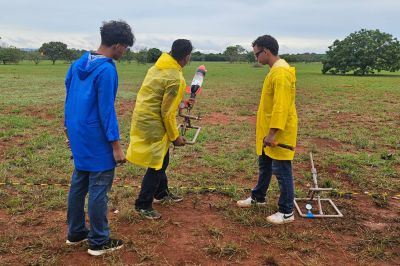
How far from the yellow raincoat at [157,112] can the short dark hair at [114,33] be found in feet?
2.84

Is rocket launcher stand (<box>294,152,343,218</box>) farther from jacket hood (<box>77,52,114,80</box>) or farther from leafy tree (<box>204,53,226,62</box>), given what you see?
leafy tree (<box>204,53,226,62</box>)

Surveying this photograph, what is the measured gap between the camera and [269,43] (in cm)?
427

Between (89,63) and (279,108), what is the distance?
2.02 metres

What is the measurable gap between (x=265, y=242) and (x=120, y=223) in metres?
1.69

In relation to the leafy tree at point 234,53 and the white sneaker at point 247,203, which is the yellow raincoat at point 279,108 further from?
the leafy tree at point 234,53

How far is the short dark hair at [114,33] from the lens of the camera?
329 centimetres

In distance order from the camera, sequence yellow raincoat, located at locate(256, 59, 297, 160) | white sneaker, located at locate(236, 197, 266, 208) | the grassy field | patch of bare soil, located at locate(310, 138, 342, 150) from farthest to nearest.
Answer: patch of bare soil, located at locate(310, 138, 342, 150), white sneaker, located at locate(236, 197, 266, 208), yellow raincoat, located at locate(256, 59, 297, 160), the grassy field

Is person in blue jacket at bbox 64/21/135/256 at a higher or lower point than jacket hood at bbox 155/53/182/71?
lower

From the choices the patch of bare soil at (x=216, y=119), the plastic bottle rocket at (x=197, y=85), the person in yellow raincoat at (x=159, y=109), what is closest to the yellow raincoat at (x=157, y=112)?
the person in yellow raincoat at (x=159, y=109)

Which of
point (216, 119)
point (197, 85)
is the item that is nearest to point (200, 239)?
point (197, 85)

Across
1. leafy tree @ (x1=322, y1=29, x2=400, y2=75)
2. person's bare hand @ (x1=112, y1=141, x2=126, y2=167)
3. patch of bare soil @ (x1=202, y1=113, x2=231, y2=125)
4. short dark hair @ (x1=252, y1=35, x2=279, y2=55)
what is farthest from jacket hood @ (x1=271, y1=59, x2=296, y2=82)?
leafy tree @ (x1=322, y1=29, x2=400, y2=75)

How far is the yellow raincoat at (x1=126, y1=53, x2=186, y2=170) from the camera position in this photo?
4.14 m

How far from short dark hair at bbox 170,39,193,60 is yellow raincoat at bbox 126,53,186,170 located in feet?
0.22

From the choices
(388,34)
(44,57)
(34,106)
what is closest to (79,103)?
(34,106)
